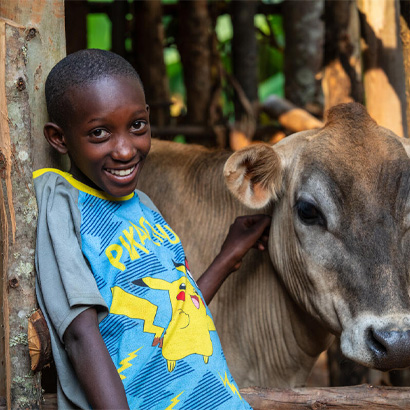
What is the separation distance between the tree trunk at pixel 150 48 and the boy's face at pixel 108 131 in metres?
6.46

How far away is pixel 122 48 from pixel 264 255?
6.27m

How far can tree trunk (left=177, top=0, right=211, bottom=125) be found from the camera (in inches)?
341

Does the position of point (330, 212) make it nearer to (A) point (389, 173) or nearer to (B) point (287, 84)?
(A) point (389, 173)

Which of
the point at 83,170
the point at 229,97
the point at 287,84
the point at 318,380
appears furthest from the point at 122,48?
the point at 83,170

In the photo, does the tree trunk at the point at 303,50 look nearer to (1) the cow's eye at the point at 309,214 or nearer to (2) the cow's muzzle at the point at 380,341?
(1) the cow's eye at the point at 309,214

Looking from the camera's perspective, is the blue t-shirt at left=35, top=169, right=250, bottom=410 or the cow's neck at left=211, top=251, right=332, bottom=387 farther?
the cow's neck at left=211, top=251, right=332, bottom=387

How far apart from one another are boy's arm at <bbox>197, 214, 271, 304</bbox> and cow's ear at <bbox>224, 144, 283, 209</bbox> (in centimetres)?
14

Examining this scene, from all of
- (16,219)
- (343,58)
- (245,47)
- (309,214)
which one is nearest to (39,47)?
(16,219)

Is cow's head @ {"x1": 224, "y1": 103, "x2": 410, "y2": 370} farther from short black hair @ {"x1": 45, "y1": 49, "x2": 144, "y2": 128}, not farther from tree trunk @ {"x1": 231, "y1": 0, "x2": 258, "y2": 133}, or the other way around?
tree trunk @ {"x1": 231, "y1": 0, "x2": 258, "y2": 133}

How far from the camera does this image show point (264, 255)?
3730 mm

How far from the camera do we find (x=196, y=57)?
346 inches

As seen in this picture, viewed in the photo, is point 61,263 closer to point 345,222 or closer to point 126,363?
point 126,363

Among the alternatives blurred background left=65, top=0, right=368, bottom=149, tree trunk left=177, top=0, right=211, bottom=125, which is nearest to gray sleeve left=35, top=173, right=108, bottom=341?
blurred background left=65, top=0, right=368, bottom=149

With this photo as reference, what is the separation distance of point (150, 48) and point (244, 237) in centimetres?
646
